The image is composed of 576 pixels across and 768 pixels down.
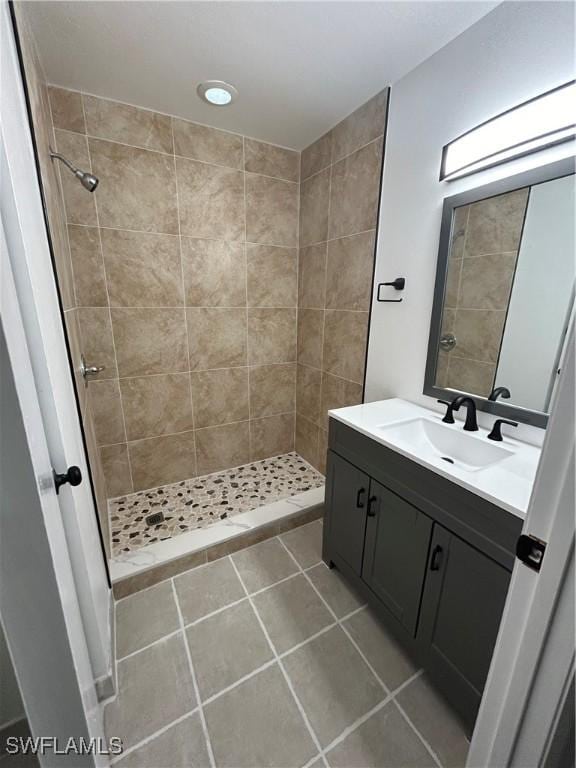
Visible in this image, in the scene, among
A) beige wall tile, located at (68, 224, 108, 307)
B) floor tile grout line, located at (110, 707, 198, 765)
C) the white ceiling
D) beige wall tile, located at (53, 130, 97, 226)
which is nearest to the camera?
floor tile grout line, located at (110, 707, 198, 765)

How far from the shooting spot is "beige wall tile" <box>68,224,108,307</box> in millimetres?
1669

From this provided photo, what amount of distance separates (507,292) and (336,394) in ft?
3.69

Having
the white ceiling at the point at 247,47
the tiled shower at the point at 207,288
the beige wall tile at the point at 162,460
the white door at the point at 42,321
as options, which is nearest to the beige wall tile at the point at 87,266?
the tiled shower at the point at 207,288

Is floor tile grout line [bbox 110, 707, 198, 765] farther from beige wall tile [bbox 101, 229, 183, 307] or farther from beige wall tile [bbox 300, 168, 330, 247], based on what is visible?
beige wall tile [bbox 300, 168, 330, 247]

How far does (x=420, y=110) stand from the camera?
4.47 feet

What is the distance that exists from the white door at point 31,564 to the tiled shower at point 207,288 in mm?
925

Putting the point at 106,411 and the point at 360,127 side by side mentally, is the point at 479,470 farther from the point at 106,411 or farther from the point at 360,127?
the point at 106,411

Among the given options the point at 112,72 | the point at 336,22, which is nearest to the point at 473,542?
the point at 336,22

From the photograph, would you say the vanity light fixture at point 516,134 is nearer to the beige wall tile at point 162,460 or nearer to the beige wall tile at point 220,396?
the beige wall tile at point 220,396

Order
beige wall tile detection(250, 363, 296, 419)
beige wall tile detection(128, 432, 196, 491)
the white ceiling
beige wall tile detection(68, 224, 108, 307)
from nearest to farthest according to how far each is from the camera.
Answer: the white ceiling < beige wall tile detection(68, 224, 108, 307) < beige wall tile detection(128, 432, 196, 491) < beige wall tile detection(250, 363, 296, 419)

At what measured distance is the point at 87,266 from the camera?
1713 mm

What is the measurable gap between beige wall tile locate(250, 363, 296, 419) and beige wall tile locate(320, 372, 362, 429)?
0.38m

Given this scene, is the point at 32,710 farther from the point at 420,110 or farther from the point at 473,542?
the point at 420,110

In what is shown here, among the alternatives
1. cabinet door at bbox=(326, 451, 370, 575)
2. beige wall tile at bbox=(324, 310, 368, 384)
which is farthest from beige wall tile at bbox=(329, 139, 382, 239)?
cabinet door at bbox=(326, 451, 370, 575)
